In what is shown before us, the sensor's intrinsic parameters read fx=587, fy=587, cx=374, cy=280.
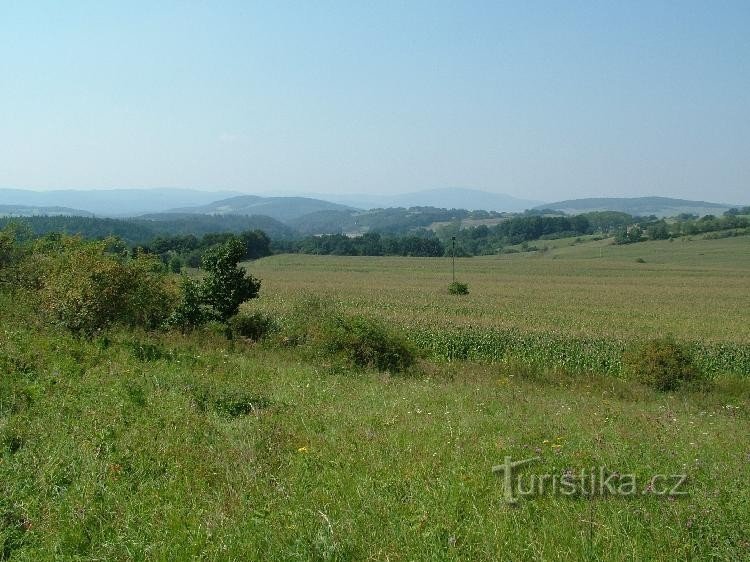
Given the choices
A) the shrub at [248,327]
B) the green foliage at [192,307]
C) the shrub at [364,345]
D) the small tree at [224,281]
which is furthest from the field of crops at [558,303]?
the green foliage at [192,307]

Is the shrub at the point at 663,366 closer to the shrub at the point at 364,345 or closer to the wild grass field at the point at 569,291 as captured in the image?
the shrub at the point at 364,345

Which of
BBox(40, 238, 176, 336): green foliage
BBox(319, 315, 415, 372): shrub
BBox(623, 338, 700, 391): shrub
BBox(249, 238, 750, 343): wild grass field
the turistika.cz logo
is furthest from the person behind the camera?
BBox(249, 238, 750, 343): wild grass field

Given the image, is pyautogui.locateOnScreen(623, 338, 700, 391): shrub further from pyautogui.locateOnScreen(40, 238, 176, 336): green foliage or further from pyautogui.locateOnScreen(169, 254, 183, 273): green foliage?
pyautogui.locateOnScreen(169, 254, 183, 273): green foliage

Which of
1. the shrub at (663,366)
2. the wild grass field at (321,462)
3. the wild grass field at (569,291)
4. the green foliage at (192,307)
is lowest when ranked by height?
the wild grass field at (569,291)

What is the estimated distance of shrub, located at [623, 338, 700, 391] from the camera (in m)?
16.4

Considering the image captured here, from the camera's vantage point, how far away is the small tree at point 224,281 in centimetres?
2153

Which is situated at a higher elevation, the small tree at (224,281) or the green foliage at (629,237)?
the small tree at (224,281)

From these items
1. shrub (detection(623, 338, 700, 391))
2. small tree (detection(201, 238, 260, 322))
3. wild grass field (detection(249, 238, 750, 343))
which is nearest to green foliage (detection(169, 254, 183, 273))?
small tree (detection(201, 238, 260, 322))

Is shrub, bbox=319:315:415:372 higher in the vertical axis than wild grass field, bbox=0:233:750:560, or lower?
lower

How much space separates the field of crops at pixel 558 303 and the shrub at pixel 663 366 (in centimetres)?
310

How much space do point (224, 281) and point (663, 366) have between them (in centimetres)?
1476

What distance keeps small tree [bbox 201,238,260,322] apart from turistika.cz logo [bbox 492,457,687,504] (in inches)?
675

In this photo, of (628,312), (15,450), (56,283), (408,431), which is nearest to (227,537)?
(408,431)

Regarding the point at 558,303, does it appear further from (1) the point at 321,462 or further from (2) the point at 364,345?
(1) the point at 321,462
